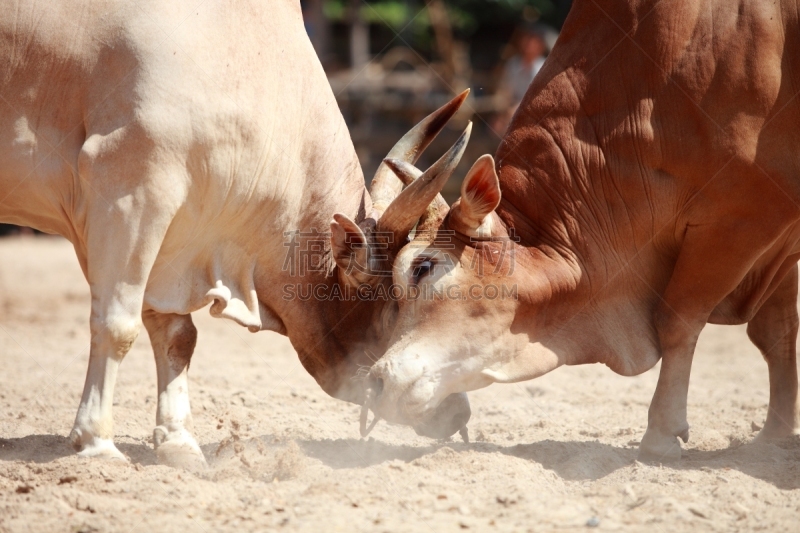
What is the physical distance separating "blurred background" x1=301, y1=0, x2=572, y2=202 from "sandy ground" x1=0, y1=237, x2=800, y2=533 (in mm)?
8214

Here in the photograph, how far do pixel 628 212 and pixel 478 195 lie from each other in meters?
0.86

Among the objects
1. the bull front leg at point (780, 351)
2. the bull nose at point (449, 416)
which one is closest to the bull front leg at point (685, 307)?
the bull front leg at point (780, 351)

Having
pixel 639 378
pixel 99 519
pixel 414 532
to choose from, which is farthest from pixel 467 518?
pixel 639 378

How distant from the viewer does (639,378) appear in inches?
271

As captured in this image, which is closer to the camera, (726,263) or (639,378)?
(726,263)

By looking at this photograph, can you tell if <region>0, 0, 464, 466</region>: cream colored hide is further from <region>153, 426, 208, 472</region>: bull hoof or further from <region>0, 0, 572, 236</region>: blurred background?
<region>0, 0, 572, 236</region>: blurred background

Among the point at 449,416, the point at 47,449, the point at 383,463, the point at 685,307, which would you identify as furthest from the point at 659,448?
the point at 47,449

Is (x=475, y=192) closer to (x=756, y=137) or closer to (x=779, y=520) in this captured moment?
(x=756, y=137)

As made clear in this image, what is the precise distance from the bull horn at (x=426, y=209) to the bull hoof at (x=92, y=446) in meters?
1.78

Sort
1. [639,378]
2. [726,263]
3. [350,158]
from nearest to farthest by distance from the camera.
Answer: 1. [726,263]
2. [350,158]
3. [639,378]

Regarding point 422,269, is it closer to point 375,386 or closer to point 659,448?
point 375,386

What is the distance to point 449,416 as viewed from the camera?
479 centimetres

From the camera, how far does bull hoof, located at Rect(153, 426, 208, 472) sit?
4496mm

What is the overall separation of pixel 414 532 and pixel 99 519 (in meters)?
1.24
